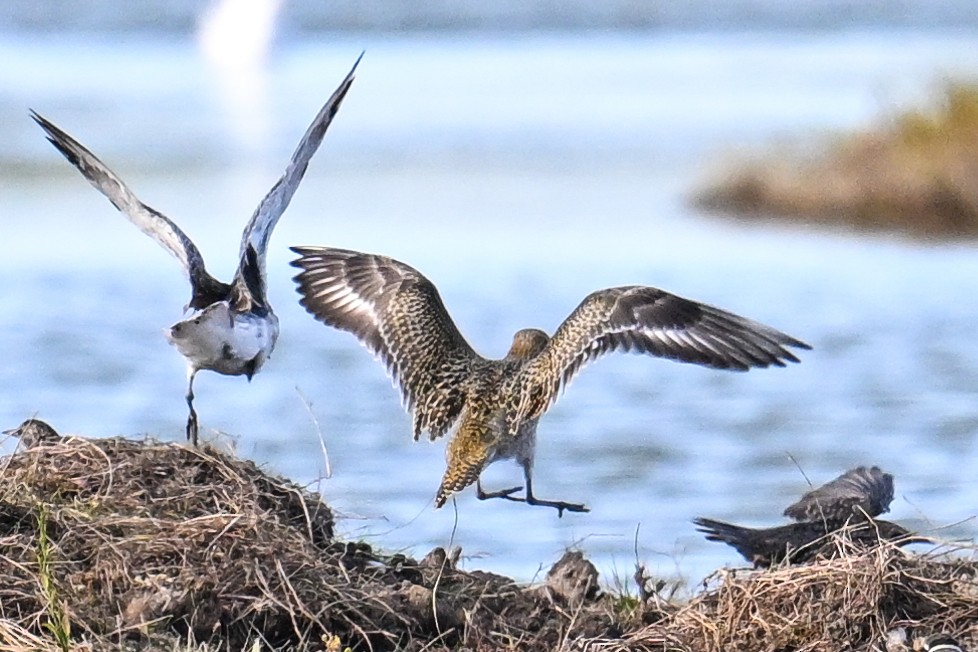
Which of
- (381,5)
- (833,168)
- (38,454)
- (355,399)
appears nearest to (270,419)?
(355,399)

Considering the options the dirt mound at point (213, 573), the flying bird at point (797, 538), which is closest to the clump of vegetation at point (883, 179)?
the flying bird at point (797, 538)

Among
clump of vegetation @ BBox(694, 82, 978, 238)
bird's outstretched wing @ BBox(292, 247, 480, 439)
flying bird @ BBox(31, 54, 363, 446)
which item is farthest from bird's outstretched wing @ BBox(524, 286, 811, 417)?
clump of vegetation @ BBox(694, 82, 978, 238)

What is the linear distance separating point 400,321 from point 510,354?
0.47m

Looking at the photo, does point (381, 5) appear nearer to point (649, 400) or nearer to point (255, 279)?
point (649, 400)

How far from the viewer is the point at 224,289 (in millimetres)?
8297

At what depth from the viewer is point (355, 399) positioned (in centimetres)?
1344

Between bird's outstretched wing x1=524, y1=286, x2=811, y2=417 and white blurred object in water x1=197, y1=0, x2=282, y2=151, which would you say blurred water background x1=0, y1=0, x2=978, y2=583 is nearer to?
white blurred object in water x1=197, y1=0, x2=282, y2=151

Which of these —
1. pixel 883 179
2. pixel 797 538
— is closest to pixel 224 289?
pixel 797 538

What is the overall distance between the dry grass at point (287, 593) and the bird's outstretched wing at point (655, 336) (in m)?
1.08

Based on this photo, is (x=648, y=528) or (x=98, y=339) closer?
(x=648, y=528)

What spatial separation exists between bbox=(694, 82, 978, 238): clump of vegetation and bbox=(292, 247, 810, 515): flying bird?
1184cm

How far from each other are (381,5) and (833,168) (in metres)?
17.4

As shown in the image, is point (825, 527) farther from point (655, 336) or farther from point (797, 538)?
point (655, 336)

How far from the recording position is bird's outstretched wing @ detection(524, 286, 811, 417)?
7684mm
